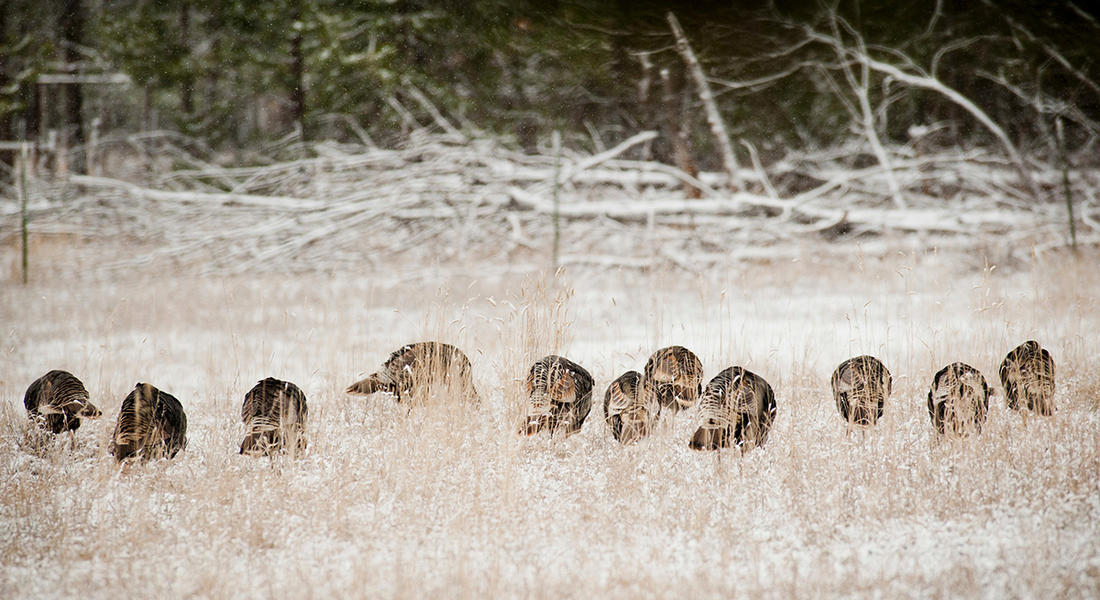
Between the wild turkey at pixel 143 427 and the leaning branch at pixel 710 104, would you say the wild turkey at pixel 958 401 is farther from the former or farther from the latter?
the leaning branch at pixel 710 104

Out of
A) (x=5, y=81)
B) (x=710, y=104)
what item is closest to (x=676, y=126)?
(x=710, y=104)

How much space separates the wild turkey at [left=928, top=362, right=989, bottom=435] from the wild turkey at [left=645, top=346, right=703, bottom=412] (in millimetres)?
844

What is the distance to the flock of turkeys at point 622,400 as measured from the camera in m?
2.72

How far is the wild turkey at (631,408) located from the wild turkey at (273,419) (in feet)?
3.64

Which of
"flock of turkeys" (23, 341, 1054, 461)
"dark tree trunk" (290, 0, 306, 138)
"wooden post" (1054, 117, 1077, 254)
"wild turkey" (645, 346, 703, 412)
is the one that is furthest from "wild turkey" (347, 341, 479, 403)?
"dark tree trunk" (290, 0, 306, 138)

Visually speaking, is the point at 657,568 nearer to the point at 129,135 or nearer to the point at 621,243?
the point at 621,243

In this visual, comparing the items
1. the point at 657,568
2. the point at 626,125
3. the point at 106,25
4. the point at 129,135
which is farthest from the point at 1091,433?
the point at 106,25

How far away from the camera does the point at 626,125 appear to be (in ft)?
31.1

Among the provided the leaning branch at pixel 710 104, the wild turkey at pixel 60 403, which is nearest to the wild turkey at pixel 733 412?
the wild turkey at pixel 60 403

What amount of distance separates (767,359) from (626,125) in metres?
6.13

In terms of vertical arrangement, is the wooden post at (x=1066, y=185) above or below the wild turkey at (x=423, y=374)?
above

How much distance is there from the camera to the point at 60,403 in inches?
115

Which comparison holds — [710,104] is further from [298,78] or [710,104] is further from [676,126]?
[298,78]

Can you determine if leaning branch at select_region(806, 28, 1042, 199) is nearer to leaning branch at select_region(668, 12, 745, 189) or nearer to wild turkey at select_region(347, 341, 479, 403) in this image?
leaning branch at select_region(668, 12, 745, 189)
